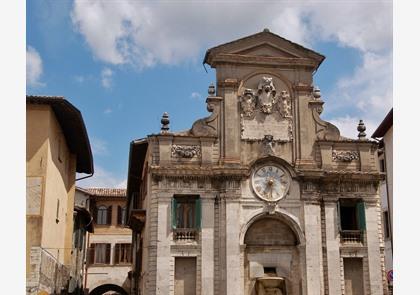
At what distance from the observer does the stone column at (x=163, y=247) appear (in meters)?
24.2

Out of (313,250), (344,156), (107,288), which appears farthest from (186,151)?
(107,288)

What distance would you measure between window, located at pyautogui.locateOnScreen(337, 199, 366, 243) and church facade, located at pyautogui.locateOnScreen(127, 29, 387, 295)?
48mm

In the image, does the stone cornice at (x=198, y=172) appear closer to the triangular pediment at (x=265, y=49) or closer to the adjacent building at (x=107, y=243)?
the triangular pediment at (x=265, y=49)

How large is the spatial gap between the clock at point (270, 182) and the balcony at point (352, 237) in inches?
134

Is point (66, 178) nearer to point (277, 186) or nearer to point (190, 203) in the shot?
point (190, 203)

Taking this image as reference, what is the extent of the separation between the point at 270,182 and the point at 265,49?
686cm

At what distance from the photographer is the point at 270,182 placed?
2603cm

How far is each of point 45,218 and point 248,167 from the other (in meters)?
9.35

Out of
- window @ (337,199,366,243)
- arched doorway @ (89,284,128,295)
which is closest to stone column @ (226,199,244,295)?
window @ (337,199,366,243)

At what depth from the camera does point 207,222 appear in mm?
25344

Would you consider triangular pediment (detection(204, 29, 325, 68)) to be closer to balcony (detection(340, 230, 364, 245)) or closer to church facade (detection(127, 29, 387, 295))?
church facade (detection(127, 29, 387, 295))

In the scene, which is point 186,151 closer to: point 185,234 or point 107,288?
point 185,234

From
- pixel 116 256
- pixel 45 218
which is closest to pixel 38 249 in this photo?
pixel 45 218

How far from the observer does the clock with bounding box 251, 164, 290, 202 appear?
26.0 metres
